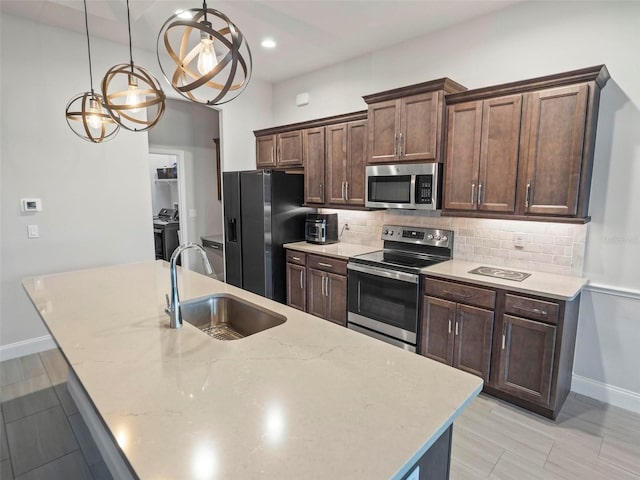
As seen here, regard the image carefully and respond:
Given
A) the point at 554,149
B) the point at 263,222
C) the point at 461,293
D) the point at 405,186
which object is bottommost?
the point at 461,293

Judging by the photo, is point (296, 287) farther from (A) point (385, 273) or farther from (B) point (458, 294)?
(B) point (458, 294)

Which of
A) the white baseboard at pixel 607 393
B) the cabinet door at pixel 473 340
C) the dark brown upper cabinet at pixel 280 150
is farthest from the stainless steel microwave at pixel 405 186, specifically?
the white baseboard at pixel 607 393

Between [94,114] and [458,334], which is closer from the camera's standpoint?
[94,114]

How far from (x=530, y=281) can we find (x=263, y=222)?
2600 millimetres

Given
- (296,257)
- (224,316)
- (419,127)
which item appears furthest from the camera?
(296,257)

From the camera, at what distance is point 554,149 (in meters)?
2.44

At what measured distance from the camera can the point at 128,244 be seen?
3867mm

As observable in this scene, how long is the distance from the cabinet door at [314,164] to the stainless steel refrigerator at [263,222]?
148 millimetres

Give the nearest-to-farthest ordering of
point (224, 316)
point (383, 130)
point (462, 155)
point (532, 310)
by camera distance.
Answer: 1. point (224, 316)
2. point (532, 310)
3. point (462, 155)
4. point (383, 130)

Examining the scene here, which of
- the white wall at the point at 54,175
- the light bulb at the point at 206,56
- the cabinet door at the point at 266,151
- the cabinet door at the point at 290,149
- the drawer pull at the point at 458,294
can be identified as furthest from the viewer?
the cabinet door at the point at 266,151

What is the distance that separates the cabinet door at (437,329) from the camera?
109 inches

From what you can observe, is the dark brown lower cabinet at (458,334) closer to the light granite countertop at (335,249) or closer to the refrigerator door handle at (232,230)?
the light granite countertop at (335,249)

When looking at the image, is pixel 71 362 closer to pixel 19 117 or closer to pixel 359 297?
pixel 359 297

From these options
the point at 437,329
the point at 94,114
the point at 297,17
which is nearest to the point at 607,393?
the point at 437,329
